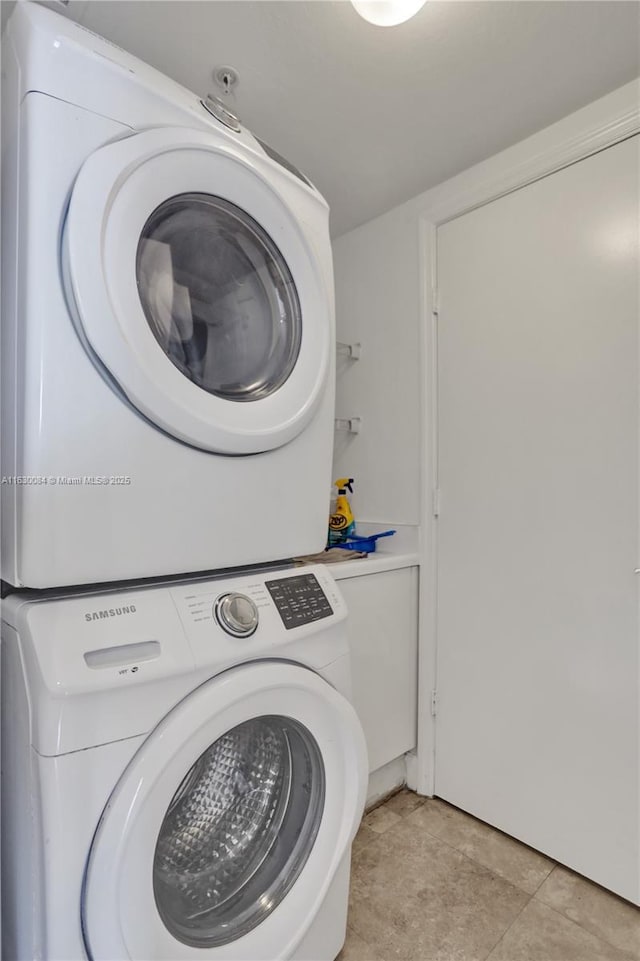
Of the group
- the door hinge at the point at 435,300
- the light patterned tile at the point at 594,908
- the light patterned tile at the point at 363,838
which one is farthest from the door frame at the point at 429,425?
the light patterned tile at the point at 594,908

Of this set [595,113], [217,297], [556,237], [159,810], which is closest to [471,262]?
[556,237]

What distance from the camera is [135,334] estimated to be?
843mm

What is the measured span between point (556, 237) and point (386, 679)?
1.51 meters

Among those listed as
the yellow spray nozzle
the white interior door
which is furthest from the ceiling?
the yellow spray nozzle

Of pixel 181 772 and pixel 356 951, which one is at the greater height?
pixel 181 772

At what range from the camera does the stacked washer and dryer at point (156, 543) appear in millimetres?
730

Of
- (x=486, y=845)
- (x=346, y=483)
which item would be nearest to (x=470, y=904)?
(x=486, y=845)

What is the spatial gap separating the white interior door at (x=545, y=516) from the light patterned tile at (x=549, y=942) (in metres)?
0.19

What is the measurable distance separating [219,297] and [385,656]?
128 cm

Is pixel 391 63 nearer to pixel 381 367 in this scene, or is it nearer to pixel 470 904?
pixel 381 367

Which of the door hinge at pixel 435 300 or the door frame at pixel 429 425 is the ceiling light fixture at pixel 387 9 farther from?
the door hinge at pixel 435 300

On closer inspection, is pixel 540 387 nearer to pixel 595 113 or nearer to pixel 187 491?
pixel 595 113

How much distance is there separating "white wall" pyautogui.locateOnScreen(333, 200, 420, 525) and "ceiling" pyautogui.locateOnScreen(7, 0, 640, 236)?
0.37 meters

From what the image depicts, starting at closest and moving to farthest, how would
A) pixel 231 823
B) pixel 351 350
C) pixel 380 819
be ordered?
pixel 231 823 < pixel 380 819 < pixel 351 350
